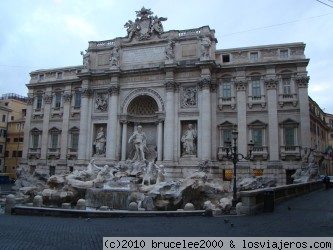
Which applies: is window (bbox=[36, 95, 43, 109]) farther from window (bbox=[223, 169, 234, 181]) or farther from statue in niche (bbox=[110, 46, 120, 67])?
window (bbox=[223, 169, 234, 181])

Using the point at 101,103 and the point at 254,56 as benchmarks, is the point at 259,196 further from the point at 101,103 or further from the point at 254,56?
the point at 101,103

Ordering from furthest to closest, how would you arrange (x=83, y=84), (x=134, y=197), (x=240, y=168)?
(x=83, y=84)
(x=240, y=168)
(x=134, y=197)

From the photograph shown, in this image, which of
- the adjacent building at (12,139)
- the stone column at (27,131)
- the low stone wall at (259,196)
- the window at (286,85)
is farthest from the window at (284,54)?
the adjacent building at (12,139)

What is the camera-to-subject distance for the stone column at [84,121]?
113 feet

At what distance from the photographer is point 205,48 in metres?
31.5

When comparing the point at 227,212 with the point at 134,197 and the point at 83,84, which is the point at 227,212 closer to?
the point at 134,197

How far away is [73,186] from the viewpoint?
2405 centimetres

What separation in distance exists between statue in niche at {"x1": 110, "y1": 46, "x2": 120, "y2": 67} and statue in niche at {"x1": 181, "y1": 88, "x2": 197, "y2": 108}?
7453mm

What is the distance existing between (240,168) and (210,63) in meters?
9.59

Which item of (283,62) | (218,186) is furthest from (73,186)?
(283,62)

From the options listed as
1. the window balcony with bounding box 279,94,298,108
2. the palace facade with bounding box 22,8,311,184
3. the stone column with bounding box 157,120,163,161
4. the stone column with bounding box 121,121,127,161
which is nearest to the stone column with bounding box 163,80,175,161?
the palace facade with bounding box 22,8,311,184

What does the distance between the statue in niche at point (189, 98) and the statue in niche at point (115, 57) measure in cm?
745

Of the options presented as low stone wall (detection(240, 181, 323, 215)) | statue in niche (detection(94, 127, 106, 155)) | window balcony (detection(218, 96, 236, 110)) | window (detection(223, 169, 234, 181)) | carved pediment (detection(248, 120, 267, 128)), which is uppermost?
window balcony (detection(218, 96, 236, 110))

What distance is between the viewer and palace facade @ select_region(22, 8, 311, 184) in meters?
30.1
